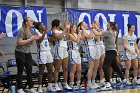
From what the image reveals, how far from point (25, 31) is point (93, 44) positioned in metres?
1.96

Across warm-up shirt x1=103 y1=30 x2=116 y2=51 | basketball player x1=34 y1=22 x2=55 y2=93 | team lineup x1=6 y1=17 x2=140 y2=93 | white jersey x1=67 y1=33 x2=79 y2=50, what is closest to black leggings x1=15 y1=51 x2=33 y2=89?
team lineup x1=6 y1=17 x2=140 y2=93

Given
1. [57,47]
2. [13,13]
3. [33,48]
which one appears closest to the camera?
[57,47]

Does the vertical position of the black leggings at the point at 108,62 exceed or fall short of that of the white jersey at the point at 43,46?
it falls short

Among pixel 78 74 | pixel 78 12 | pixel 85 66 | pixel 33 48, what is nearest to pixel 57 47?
pixel 78 74

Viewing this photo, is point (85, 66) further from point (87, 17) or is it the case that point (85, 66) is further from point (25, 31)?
point (25, 31)

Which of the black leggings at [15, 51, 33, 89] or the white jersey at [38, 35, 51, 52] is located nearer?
the black leggings at [15, 51, 33, 89]

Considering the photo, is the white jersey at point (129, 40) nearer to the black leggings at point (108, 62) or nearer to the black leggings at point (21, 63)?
the black leggings at point (108, 62)

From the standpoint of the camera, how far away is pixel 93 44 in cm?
877

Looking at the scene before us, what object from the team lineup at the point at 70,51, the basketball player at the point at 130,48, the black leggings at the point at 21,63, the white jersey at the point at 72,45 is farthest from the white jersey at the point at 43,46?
the basketball player at the point at 130,48

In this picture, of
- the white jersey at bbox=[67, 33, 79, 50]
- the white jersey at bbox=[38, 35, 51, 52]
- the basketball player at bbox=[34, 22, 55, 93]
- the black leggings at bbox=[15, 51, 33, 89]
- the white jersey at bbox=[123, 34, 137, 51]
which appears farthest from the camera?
the white jersey at bbox=[123, 34, 137, 51]

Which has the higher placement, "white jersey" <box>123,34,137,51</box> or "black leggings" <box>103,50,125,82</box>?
"white jersey" <box>123,34,137,51</box>

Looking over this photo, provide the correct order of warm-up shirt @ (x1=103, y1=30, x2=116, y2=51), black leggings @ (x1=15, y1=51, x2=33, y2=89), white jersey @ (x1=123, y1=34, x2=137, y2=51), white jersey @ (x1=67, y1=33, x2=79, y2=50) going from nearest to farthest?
black leggings @ (x1=15, y1=51, x2=33, y2=89) → white jersey @ (x1=67, y1=33, x2=79, y2=50) → warm-up shirt @ (x1=103, y1=30, x2=116, y2=51) → white jersey @ (x1=123, y1=34, x2=137, y2=51)

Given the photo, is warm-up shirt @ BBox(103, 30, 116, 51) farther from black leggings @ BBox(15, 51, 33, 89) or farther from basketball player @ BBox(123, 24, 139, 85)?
black leggings @ BBox(15, 51, 33, 89)

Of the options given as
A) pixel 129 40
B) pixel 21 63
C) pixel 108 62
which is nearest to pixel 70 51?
pixel 108 62
